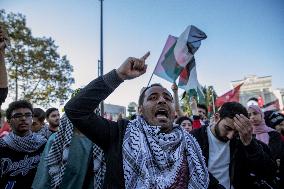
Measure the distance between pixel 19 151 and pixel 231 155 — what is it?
90.3 inches

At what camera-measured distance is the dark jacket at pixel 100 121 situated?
211 centimetres

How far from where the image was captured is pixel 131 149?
7.39 feet

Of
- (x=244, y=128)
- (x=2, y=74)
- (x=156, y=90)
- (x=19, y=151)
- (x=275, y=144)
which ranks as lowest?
(x=275, y=144)

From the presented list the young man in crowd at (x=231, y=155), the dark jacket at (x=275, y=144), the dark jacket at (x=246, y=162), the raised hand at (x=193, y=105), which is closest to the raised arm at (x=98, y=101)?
the young man in crowd at (x=231, y=155)

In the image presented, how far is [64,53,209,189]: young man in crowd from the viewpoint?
212cm

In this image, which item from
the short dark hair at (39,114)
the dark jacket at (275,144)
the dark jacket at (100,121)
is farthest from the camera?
the short dark hair at (39,114)

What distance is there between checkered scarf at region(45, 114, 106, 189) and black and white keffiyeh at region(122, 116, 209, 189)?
481 mm

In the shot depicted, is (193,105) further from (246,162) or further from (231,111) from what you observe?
(246,162)

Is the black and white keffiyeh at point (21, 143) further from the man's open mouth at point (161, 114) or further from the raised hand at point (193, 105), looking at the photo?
the raised hand at point (193, 105)

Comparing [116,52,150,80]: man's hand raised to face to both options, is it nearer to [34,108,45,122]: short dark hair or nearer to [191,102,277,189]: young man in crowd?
[191,102,277,189]: young man in crowd

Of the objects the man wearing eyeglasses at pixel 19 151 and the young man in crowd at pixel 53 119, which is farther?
the young man in crowd at pixel 53 119

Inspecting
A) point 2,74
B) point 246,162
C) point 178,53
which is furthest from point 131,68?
point 178,53

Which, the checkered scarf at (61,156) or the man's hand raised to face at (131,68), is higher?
the man's hand raised to face at (131,68)

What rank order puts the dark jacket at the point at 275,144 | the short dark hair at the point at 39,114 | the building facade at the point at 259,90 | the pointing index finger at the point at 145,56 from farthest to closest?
the building facade at the point at 259,90 < the short dark hair at the point at 39,114 < the dark jacket at the point at 275,144 < the pointing index finger at the point at 145,56
